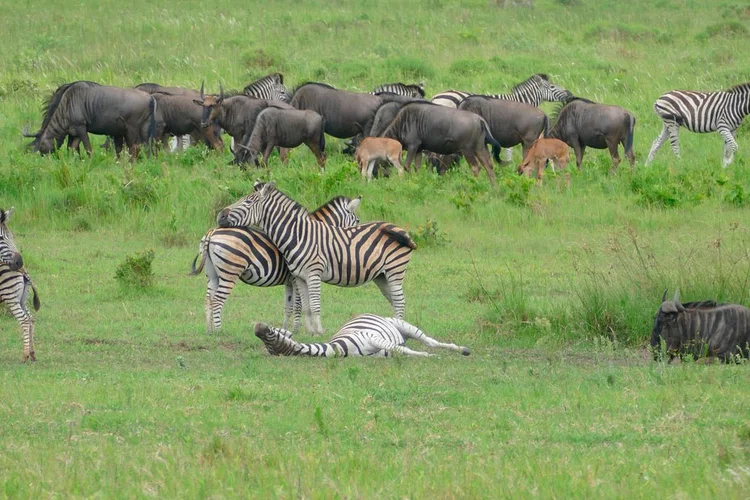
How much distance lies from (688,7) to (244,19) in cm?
1463

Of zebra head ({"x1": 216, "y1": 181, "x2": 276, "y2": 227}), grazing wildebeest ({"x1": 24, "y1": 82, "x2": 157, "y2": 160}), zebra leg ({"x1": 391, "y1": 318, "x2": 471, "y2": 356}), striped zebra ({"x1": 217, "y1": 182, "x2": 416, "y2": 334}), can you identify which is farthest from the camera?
grazing wildebeest ({"x1": 24, "y1": 82, "x2": 157, "y2": 160})

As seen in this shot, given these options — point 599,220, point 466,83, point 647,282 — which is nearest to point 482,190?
point 599,220

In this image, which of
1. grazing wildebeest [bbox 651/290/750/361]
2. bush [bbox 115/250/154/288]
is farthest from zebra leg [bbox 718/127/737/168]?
grazing wildebeest [bbox 651/290/750/361]

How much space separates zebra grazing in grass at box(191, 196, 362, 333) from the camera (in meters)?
11.6

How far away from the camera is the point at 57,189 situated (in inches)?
754

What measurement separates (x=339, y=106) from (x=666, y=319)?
14.1m

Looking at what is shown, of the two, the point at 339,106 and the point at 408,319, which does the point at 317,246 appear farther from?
the point at 339,106

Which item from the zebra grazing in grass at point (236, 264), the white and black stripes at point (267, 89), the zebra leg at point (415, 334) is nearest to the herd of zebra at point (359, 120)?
the white and black stripes at point (267, 89)

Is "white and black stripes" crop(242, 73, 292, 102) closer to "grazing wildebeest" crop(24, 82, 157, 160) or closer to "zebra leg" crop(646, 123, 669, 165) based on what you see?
"grazing wildebeest" crop(24, 82, 157, 160)

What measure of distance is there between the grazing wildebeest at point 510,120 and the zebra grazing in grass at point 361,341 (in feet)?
41.5

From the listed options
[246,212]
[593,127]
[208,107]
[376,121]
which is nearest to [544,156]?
→ [593,127]

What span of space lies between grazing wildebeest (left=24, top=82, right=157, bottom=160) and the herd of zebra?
2 centimetres

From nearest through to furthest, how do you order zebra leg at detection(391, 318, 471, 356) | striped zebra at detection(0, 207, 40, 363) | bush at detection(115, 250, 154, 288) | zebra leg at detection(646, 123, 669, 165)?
striped zebra at detection(0, 207, 40, 363), zebra leg at detection(391, 318, 471, 356), bush at detection(115, 250, 154, 288), zebra leg at detection(646, 123, 669, 165)

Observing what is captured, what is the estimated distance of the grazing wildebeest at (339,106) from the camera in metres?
23.7
